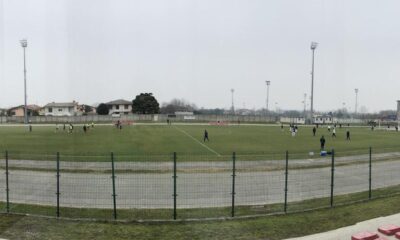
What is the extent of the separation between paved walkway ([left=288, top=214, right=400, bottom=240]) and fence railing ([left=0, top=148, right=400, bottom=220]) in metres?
2.13

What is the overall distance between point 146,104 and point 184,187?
4239 inches

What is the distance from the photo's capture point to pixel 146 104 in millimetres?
121938

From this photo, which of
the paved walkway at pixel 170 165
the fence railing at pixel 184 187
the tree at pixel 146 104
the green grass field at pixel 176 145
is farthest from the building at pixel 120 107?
the fence railing at pixel 184 187

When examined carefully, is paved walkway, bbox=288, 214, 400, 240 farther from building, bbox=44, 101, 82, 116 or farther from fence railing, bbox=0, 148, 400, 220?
building, bbox=44, 101, 82, 116

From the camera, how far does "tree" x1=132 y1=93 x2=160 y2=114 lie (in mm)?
122137

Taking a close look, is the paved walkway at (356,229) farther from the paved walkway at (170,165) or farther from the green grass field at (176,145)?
the green grass field at (176,145)

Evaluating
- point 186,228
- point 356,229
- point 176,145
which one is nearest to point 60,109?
point 176,145

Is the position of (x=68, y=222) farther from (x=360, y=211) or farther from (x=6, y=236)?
(x=360, y=211)

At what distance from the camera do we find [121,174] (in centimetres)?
1864

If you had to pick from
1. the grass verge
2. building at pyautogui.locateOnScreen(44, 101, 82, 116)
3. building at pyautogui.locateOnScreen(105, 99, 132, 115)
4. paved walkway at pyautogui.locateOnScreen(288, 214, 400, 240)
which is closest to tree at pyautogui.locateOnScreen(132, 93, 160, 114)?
building at pyautogui.locateOnScreen(105, 99, 132, 115)

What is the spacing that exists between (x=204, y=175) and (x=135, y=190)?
4642 millimetres

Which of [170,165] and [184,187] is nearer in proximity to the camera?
[184,187]

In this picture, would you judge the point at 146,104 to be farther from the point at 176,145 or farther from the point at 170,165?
the point at 170,165

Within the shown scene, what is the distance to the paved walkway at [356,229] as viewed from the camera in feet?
29.0
